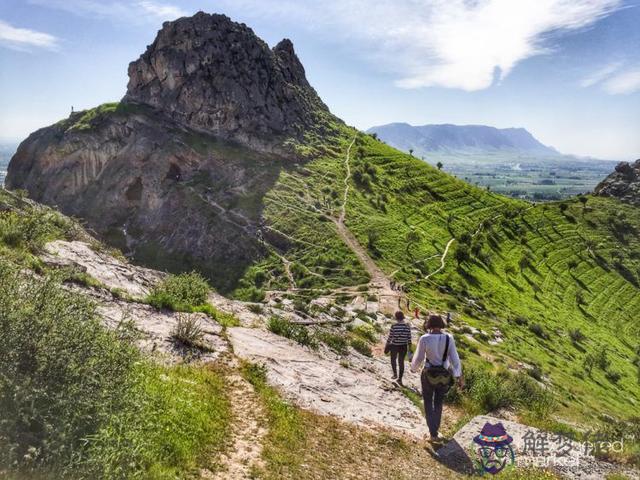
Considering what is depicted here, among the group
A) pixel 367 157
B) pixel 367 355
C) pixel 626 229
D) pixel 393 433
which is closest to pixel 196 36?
pixel 367 157

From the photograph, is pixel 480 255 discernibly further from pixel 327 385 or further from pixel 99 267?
pixel 99 267

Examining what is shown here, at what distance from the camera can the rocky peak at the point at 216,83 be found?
85.6 m

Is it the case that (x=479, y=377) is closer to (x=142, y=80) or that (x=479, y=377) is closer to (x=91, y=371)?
(x=91, y=371)

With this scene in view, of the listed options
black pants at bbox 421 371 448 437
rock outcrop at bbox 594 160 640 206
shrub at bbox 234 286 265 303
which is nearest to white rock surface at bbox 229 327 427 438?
black pants at bbox 421 371 448 437

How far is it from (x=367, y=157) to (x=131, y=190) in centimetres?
5467

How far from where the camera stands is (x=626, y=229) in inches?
4195

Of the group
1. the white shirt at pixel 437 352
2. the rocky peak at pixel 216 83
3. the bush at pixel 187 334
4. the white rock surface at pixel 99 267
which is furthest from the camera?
→ the rocky peak at pixel 216 83

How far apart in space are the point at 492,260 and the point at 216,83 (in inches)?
2565

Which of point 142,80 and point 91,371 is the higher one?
point 142,80

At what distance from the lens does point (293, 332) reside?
61.5ft

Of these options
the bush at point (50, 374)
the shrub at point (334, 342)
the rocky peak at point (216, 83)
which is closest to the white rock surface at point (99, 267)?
the shrub at point (334, 342)

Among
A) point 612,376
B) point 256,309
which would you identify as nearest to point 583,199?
point 612,376

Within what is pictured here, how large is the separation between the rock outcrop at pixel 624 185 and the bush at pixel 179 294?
460ft

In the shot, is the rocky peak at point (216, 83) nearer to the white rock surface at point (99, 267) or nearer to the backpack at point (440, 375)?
the white rock surface at point (99, 267)
